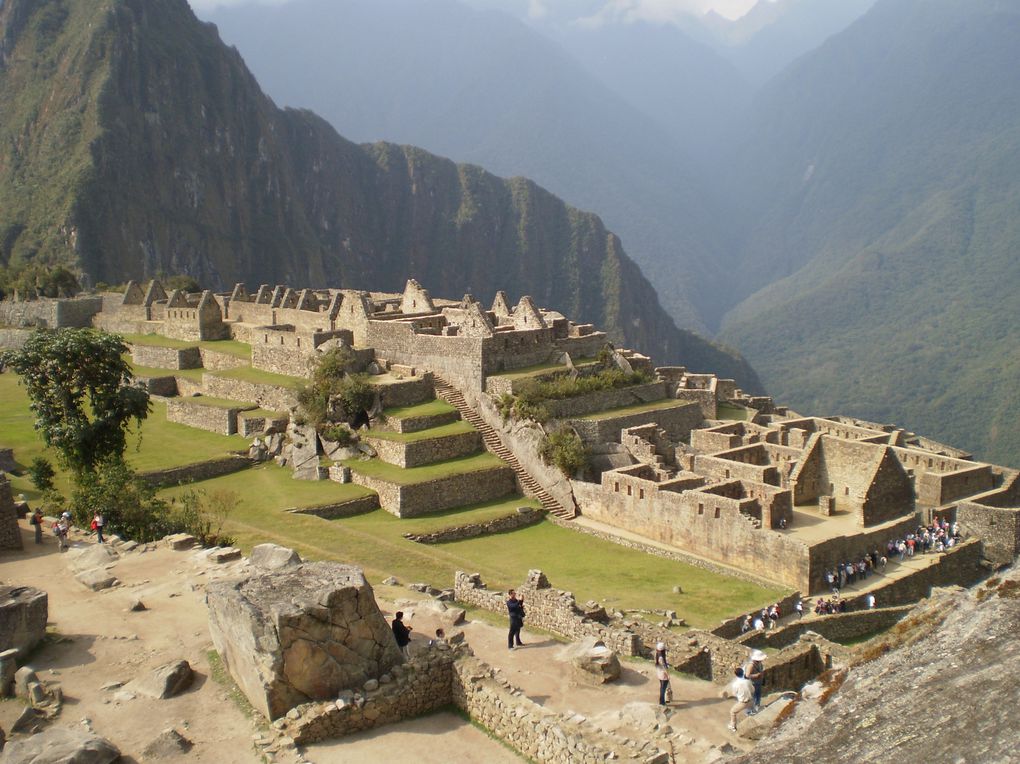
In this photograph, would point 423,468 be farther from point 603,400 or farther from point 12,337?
point 12,337

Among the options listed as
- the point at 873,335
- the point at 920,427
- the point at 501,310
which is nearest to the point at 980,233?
the point at 873,335

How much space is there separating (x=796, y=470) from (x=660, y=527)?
469 centimetres

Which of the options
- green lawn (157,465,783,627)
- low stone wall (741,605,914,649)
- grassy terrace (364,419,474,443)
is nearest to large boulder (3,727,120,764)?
green lawn (157,465,783,627)

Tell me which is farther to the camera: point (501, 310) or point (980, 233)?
point (980, 233)

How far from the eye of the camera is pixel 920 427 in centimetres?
8131

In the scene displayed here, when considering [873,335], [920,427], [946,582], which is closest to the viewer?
[946,582]

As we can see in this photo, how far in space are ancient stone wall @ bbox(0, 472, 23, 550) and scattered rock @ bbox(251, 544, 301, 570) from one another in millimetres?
5839

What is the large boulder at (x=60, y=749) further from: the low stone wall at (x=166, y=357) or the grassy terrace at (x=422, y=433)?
the low stone wall at (x=166, y=357)

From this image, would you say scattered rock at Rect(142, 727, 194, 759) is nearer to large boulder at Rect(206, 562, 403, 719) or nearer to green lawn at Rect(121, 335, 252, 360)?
large boulder at Rect(206, 562, 403, 719)

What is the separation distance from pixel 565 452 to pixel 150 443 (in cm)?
1301

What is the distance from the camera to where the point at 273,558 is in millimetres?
14711

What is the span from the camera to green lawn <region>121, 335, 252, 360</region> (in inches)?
1603

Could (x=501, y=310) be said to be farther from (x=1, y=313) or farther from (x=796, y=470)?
(x=1, y=313)

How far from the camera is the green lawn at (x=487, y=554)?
2091 centimetres
